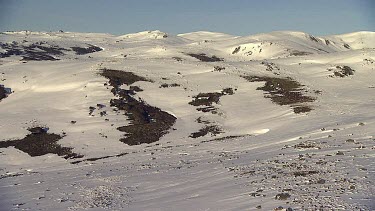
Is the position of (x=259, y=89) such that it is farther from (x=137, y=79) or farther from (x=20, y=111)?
(x=20, y=111)

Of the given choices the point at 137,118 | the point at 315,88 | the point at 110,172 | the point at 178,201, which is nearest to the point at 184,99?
the point at 137,118

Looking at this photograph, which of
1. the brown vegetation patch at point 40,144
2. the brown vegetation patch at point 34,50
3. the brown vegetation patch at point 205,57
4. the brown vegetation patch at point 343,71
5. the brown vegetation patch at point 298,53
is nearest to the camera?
the brown vegetation patch at point 40,144

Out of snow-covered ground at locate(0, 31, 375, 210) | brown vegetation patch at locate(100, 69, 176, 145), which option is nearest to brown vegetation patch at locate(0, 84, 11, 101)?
snow-covered ground at locate(0, 31, 375, 210)

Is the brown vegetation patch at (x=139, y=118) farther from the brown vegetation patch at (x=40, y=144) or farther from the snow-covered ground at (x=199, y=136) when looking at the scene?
the brown vegetation patch at (x=40, y=144)

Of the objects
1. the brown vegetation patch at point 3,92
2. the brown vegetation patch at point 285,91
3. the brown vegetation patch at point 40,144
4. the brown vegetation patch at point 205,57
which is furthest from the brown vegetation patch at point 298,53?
the brown vegetation patch at point 40,144

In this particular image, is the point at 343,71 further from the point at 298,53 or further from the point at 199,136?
the point at 298,53

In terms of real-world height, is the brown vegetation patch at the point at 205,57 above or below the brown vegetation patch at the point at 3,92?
above

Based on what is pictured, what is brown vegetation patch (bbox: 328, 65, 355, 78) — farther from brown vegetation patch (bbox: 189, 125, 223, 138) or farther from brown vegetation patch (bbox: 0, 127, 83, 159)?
brown vegetation patch (bbox: 0, 127, 83, 159)
